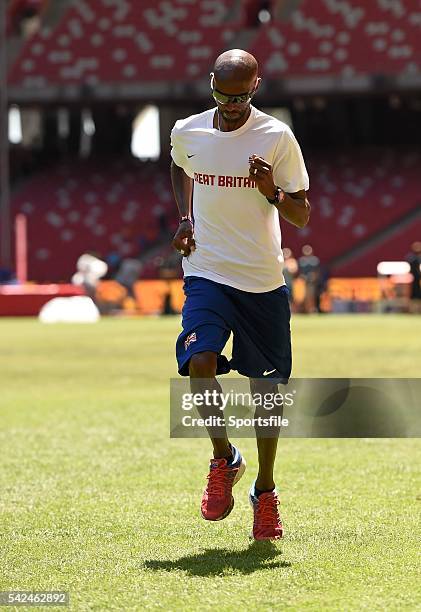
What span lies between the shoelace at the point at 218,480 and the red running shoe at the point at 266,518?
15 cm

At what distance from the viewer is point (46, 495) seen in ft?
23.4

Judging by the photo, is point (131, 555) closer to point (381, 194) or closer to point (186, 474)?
point (186, 474)

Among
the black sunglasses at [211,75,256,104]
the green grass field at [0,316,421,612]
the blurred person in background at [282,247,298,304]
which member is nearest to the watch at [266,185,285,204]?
the black sunglasses at [211,75,256,104]

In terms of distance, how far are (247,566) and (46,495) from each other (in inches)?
89.1

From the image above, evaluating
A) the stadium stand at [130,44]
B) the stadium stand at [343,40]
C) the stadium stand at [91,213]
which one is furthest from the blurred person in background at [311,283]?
the stadium stand at [130,44]

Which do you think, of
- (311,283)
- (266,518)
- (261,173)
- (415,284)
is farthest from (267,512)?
(311,283)

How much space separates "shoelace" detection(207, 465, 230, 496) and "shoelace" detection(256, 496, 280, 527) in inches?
6.5

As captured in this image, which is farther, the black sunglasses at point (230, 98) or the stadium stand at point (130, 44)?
the stadium stand at point (130, 44)

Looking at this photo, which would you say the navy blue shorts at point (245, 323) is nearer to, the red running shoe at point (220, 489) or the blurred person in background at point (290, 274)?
the red running shoe at point (220, 489)

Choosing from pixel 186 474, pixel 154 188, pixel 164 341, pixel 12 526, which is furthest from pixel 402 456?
pixel 154 188

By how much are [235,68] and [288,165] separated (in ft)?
1.59

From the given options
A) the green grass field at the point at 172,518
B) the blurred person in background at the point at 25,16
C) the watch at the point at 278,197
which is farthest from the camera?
the blurred person in background at the point at 25,16

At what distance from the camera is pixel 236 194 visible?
568 centimetres

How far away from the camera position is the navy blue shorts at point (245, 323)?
571cm
